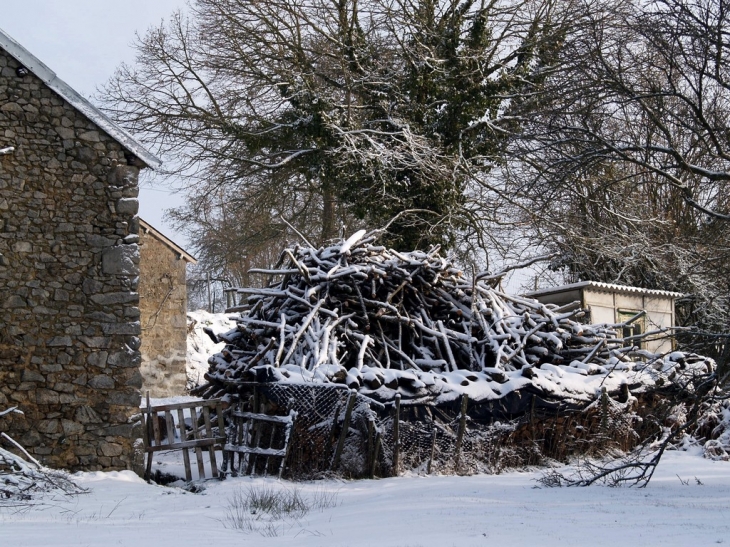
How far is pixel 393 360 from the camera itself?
450 inches

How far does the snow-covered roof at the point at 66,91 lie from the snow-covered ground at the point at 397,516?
393 cm

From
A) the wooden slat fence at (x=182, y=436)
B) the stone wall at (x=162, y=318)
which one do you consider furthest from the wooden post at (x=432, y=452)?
the stone wall at (x=162, y=318)

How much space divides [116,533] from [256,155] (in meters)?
14.0

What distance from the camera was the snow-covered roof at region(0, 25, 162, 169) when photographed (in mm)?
9523

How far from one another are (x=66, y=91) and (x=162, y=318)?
1112 centimetres

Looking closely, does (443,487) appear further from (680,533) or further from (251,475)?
(680,533)

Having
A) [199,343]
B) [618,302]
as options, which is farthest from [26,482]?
[199,343]

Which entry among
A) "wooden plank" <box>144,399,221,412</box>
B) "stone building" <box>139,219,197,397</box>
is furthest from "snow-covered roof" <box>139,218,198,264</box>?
"wooden plank" <box>144,399,221,412</box>

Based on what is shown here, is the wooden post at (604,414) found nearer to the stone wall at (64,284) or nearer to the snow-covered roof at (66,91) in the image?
the stone wall at (64,284)

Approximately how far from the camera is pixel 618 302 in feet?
54.0

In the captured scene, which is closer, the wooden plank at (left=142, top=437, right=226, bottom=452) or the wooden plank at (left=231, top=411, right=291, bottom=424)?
the wooden plank at (left=231, top=411, right=291, bottom=424)

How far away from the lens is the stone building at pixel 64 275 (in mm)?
9422

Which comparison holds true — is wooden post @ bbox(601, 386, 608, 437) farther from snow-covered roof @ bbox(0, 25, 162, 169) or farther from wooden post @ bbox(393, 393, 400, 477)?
snow-covered roof @ bbox(0, 25, 162, 169)

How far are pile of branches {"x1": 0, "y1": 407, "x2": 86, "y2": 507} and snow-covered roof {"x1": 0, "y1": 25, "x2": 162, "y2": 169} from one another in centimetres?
368
